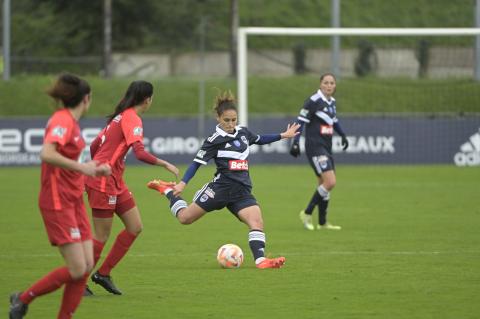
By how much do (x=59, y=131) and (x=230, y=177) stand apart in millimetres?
3948

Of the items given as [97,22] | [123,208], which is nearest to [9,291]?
[123,208]

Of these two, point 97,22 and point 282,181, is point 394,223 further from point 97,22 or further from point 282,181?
point 97,22

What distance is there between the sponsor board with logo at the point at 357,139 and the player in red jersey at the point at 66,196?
69.6 feet

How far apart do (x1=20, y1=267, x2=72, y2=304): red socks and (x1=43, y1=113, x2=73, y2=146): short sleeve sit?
1.01m

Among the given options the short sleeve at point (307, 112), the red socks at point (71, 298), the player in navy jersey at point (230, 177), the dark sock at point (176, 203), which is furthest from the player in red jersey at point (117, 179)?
the short sleeve at point (307, 112)

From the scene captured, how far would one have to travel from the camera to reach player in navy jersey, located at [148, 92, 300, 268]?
10906 mm

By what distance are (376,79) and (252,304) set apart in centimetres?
2749

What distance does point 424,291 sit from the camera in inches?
372

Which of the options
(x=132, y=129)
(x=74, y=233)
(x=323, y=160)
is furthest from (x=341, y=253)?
(x=74, y=233)

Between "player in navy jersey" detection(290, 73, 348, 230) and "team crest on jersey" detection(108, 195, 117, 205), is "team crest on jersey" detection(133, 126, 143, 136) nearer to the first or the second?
"team crest on jersey" detection(108, 195, 117, 205)

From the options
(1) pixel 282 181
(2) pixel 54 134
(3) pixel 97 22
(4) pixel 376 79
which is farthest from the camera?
(3) pixel 97 22

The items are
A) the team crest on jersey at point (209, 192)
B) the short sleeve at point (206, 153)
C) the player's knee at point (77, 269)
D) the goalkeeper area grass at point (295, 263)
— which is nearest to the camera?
the player's knee at point (77, 269)

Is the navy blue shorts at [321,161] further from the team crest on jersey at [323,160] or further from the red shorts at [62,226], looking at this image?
the red shorts at [62,226]

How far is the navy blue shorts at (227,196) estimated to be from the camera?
11039 mm
